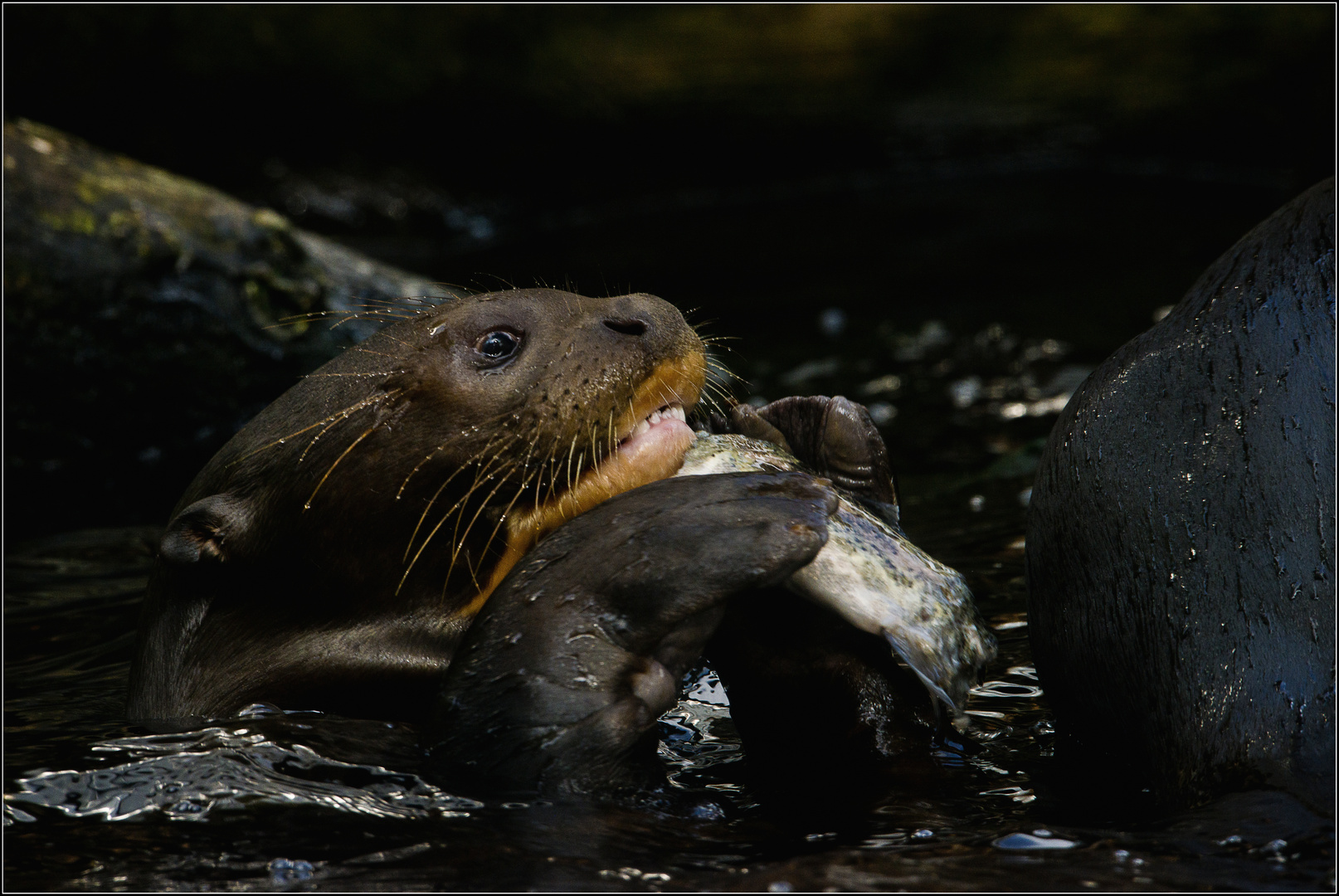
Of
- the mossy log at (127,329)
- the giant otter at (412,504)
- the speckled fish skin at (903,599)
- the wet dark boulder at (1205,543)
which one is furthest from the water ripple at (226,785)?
the mossy log at (127,329)

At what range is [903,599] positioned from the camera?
2686 millimetres

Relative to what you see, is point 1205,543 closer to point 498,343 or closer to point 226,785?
point 498,343

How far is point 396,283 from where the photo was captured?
7.10 m

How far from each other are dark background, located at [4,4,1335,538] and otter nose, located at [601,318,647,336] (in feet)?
19.4

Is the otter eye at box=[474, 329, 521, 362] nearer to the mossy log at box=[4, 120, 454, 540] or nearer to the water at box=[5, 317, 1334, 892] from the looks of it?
the water at box=[5, 317, 1334, 892]

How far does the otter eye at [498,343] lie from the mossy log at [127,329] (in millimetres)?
2857

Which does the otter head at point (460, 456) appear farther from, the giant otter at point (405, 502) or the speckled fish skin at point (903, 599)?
the speckled fish skin at point (903, 599)

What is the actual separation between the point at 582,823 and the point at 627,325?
116 centimetres

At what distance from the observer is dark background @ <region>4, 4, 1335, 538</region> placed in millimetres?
10523

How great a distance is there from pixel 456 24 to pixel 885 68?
161 inches

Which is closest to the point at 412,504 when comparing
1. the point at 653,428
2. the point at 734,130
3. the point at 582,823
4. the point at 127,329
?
the point at 653,428

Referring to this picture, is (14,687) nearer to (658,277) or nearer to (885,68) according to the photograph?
(658,277)

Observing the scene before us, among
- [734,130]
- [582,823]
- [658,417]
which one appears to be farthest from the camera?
[734,130]

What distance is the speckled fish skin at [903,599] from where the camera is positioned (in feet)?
8.64
